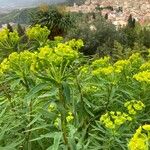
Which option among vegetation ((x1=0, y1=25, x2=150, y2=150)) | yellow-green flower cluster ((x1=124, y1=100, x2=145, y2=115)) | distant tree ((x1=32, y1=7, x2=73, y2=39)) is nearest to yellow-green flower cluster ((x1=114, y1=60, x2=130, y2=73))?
vegetation ((x1=0, y1=25, x2=150, y2=150))

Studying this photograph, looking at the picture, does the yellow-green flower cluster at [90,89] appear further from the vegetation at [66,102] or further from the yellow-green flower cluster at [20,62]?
the yellow-green flower cluster at [20,62]

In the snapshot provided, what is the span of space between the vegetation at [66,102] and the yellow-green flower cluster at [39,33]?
1.57ft

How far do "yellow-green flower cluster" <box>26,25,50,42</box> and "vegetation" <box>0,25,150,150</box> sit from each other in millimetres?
480

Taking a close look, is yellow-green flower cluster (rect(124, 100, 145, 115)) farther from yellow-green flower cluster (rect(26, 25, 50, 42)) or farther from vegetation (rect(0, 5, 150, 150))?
yellow-green flower cluster (rect(26, 25, 50, 42))

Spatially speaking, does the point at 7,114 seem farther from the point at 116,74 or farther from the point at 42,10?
the point at 42,10

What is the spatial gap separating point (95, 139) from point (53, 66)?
2.14 ft

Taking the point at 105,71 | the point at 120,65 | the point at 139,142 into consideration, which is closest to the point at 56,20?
the point at 120,65

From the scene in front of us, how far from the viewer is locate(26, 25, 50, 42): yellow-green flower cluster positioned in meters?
3.80

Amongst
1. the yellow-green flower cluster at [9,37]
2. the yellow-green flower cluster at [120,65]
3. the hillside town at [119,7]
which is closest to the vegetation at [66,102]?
the yellow-green flower cluster at [120,65]

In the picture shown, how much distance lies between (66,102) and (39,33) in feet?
4.32

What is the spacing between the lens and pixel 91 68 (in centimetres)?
368

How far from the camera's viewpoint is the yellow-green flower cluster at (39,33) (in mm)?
3803

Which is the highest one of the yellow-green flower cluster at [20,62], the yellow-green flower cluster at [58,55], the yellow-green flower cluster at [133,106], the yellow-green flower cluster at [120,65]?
the yellow-green flower cluster at [58,55]

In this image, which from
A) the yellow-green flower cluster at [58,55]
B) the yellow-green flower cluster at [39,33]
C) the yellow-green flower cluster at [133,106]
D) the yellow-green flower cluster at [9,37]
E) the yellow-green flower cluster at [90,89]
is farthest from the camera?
the yellow-green flower cluster at [39,33]
